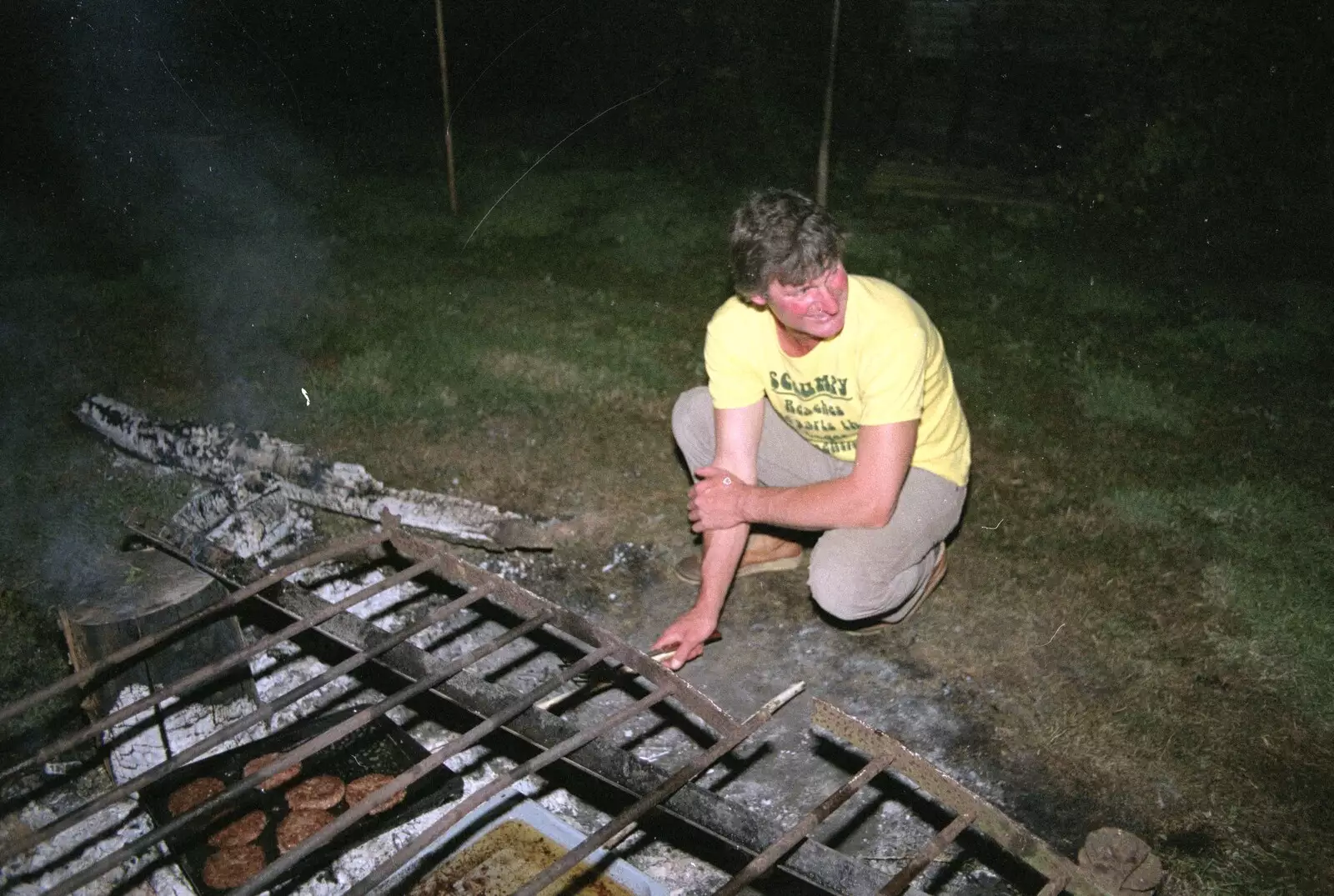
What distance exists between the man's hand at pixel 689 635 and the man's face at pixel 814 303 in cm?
109

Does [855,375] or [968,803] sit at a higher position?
[855,375]

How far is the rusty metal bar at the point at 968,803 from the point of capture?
2.23 metres

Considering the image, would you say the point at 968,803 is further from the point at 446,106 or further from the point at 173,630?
the point at 446,106

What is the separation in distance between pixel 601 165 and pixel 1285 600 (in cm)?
979

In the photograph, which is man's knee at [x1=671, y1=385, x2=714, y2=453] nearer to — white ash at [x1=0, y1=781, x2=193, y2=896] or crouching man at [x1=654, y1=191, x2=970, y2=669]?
crouching man at [x1=654, y1=191, x2=970, y2=669]

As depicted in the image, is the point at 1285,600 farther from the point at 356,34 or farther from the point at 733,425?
the point at 356,34

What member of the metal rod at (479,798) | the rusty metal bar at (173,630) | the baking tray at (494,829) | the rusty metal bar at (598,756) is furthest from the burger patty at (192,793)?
the metal rod at (479,798)

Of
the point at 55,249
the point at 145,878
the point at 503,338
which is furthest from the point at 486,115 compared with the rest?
the point at 145,878

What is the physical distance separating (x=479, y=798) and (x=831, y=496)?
1.66 m

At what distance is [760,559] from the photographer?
4531 mm

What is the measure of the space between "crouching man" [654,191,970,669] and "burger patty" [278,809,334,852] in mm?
1260

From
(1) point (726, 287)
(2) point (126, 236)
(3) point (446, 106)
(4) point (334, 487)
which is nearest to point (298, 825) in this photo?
(4) point (334, 487)

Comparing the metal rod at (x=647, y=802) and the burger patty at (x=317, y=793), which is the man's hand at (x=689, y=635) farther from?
the burger patty at (x=317, y=793)

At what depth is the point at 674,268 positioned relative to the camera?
8664 mm
